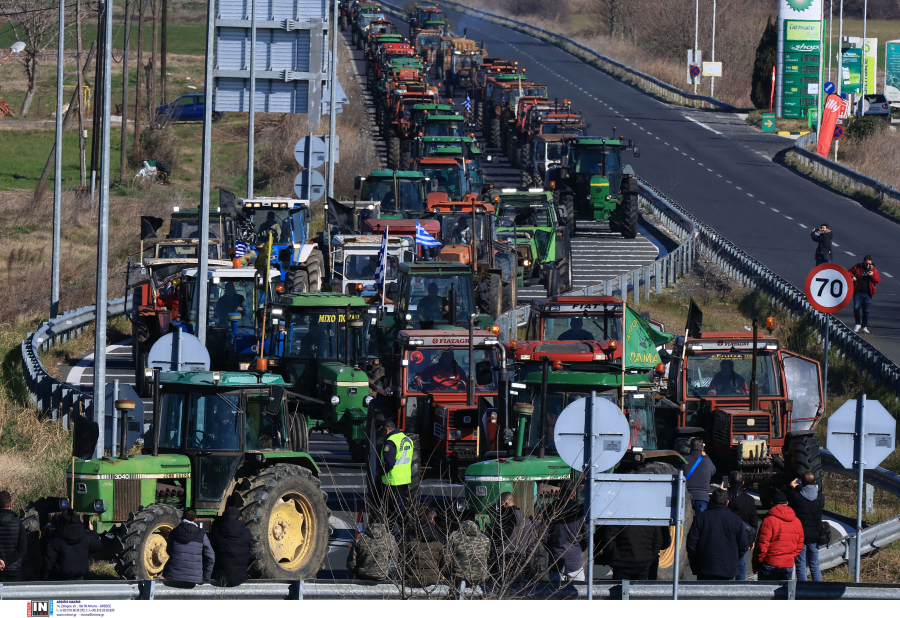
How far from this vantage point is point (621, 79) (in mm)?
82500

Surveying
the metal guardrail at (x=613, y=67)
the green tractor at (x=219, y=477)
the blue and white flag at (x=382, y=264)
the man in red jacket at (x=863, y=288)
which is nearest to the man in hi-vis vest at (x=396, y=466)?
the green tractor at (x=219, y=477)

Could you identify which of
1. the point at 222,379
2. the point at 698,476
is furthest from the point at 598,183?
the point at 222,379

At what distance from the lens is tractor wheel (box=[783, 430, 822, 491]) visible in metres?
17.3

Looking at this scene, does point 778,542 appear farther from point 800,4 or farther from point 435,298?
point 800,4

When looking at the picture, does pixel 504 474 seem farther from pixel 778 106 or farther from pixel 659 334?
pixel 778 106

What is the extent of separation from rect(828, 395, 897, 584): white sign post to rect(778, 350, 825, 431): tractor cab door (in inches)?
262

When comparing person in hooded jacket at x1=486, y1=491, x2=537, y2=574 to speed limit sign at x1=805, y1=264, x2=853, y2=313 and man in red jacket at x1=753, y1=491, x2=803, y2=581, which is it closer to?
man in red jacket at x1=753, y1=491, x2=803, y2=581

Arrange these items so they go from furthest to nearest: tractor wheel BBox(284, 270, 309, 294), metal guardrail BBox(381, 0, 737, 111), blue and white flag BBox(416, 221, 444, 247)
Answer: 1. metal guardrail BBox(381, 0, 737, 111)
2. blue and white flag BBox(416, 221, 444, 247)
3. tractor wheel BBox(284, 270, 309, 294)

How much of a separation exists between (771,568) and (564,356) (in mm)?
5313

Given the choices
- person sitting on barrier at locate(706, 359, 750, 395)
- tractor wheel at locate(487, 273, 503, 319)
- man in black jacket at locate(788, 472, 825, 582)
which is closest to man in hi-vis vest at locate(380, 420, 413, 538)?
man in black jacket at locate(788, 472, 825, 582)

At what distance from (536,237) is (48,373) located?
1178cm

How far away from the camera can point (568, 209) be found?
3766 cm

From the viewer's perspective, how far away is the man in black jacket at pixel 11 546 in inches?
502

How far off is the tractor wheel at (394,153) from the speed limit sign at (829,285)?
1173 inches
